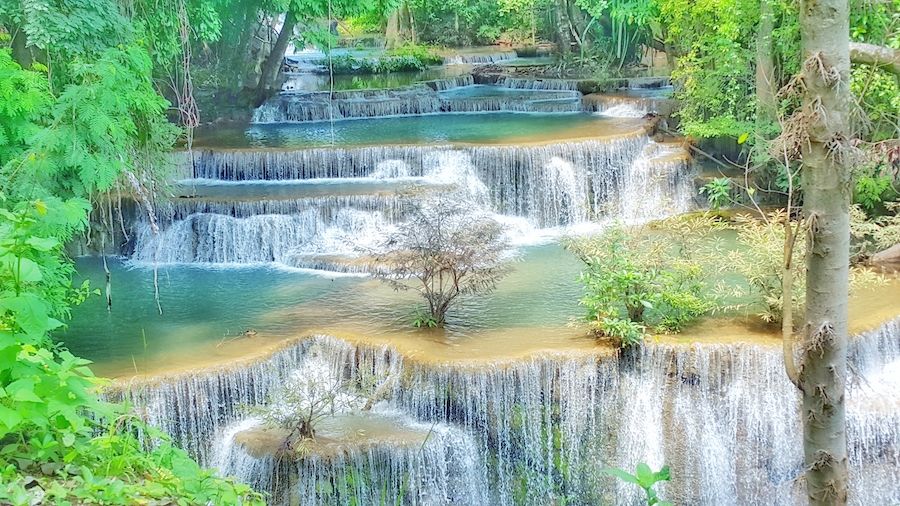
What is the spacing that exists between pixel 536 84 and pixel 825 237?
18637mm

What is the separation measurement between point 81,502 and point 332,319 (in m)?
5.90

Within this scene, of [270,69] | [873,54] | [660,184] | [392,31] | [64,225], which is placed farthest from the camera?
[392,31]

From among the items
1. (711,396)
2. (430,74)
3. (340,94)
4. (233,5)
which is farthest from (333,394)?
(430,74)

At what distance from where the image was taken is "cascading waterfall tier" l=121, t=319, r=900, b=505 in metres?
8.02

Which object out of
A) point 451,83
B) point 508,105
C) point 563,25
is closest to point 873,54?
point 508,105

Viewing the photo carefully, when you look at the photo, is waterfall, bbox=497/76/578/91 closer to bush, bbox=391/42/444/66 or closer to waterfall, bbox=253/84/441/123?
waterfall, bbox=253/84/441/123

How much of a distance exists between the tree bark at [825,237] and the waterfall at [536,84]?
17.6 metres

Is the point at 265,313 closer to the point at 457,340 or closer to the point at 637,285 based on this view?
the point at 457,340

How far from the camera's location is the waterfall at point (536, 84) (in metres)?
20.9

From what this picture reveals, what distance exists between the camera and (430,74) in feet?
83.7

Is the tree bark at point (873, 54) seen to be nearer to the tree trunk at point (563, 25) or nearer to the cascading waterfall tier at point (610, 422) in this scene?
the cascading waterfall tier at point (610, 422)

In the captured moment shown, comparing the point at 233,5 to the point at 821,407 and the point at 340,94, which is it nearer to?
the point at 340,94

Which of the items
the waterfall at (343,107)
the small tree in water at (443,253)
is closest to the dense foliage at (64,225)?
the small tree in water at (443,253)

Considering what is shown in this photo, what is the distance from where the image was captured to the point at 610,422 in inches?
324
